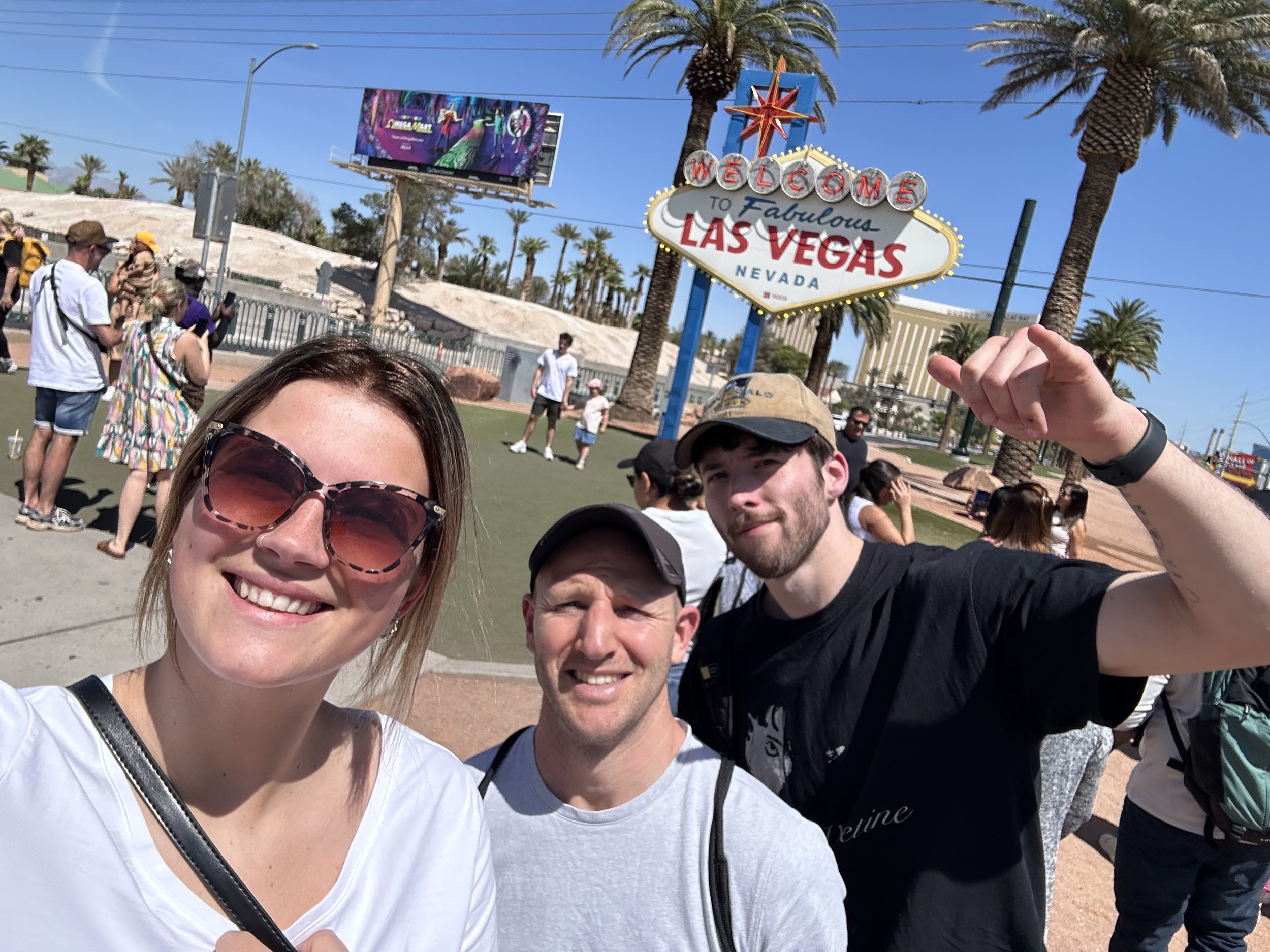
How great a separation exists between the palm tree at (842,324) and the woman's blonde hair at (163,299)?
104ft

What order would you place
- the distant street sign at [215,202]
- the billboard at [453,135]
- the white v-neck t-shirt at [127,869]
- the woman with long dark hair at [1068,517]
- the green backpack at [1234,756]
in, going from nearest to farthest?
1. the white v-neck t-shirt at [127,869]
2. the green backpack at [1234,756]
3. the woman with long dark hair at [1068,517]
4. the distant street sign at [215,202]
5. the billboard at [453,135]

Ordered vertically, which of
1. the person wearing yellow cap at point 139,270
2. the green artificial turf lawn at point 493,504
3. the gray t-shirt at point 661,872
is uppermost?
the person wearing yellow cap at point 139,270

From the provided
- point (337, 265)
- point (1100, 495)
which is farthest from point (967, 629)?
point (337, 265)

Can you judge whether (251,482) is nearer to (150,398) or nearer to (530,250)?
(150,398)

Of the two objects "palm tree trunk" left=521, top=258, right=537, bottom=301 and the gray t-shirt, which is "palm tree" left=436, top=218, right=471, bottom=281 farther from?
the gray t-shirt

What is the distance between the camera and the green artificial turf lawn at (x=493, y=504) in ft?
17.7

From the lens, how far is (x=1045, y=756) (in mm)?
2500

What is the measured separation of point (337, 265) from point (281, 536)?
59200 mm

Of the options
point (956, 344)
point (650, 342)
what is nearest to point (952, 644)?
point (650, 342)

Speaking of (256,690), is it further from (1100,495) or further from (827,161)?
(1100,495)

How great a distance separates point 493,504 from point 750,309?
192 inches

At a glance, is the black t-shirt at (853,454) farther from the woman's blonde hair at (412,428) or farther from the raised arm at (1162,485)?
the woman's blonde hair at (412,428)

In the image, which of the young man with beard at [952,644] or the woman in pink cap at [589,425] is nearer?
the young man with beard at [952,644]

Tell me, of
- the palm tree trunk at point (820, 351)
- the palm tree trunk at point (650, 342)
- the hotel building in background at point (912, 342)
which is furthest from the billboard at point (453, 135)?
the hotel building in background at point (912, 342)
